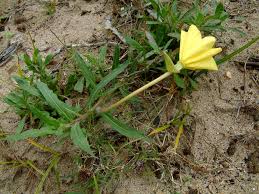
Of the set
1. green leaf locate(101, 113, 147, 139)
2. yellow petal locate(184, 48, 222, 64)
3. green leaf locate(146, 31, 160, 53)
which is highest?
yellow petal locate(184, 48, 222, 64)

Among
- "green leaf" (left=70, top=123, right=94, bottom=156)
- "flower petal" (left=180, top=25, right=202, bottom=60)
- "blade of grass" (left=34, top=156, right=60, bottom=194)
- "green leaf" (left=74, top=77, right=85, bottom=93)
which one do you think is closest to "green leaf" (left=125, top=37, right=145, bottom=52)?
"green leaf" (left=74, top=77, right=85, bottom=93)

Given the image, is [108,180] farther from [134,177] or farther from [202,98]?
[202,98]

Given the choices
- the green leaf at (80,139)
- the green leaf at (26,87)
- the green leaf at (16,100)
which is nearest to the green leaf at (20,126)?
the green leaf at (16,100)

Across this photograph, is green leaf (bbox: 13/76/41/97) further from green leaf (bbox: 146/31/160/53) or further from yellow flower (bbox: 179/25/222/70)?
yellow flower (bbox: 179/25/222/70)

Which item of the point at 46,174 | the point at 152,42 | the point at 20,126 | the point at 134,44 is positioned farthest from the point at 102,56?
the point at 46,174

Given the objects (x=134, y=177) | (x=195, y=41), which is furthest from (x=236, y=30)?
(x=134, y=177)

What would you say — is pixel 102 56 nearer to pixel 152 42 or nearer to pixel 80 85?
pixel 80 85
